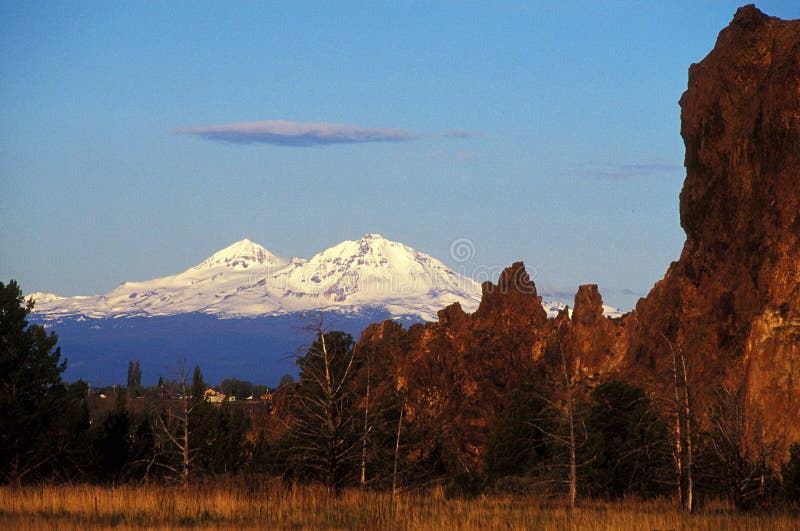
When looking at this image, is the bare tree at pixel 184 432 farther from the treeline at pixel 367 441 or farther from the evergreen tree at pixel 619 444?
the evergreen tree at pixel 619 444

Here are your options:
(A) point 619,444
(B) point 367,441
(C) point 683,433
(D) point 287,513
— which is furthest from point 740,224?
(D) point 287,513

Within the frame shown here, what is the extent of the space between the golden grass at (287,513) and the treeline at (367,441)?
79.2 inches

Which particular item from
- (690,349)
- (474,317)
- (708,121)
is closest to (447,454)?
(690,349)

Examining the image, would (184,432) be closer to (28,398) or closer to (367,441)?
(367,441)

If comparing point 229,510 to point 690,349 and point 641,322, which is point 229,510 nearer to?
point 690,349

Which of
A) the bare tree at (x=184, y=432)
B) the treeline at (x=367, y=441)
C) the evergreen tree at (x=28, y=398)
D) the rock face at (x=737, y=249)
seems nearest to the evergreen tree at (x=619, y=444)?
the treeline at (x=367, y=441)

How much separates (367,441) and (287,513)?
17.6 feet

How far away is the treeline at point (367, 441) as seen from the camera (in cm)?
2781

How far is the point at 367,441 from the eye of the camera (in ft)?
92.0

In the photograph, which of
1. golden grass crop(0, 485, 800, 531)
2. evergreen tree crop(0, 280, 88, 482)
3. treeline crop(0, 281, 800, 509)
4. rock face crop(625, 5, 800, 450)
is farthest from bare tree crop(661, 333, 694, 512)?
rock face crop(625, 5, 800, 450)

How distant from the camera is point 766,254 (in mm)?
74625

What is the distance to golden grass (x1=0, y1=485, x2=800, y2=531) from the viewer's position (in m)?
21.2

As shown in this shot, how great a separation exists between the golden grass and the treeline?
6.60ft

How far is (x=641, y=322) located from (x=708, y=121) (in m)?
18.3
